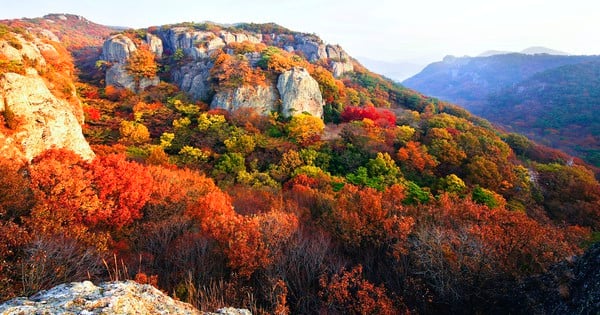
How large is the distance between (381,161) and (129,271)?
19.9 m

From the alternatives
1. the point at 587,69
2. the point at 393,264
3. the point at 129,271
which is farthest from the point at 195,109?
the point at 587,69

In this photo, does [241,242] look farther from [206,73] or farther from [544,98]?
[544,98]

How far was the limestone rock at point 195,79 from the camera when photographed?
38438 millimetres

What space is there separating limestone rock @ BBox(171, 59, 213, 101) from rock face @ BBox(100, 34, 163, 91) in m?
→ 3.26

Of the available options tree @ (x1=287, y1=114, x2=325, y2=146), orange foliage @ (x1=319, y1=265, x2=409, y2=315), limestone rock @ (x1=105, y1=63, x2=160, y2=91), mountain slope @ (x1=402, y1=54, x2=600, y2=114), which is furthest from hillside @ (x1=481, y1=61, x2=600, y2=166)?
limestone rock @ (x1=105, y1=63, x2=160, y2=91)

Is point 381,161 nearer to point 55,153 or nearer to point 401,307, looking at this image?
point 401,307

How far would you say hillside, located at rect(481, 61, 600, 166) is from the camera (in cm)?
5500

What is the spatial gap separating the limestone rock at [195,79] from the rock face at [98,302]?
1386 inches

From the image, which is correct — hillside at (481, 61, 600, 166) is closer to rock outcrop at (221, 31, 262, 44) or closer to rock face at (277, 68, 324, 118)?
rock face at (277, 68, 324, 118)

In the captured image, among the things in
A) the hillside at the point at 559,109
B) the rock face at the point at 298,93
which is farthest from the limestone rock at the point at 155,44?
the hillside at the point at 559,109

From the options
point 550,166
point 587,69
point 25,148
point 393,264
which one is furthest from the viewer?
point 587,69

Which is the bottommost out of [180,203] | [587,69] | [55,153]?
[180,203]

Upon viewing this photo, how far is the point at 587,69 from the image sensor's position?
8438 cm

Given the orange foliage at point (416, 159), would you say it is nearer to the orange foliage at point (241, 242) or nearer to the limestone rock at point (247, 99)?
the limestone rock at point (247, 99)
